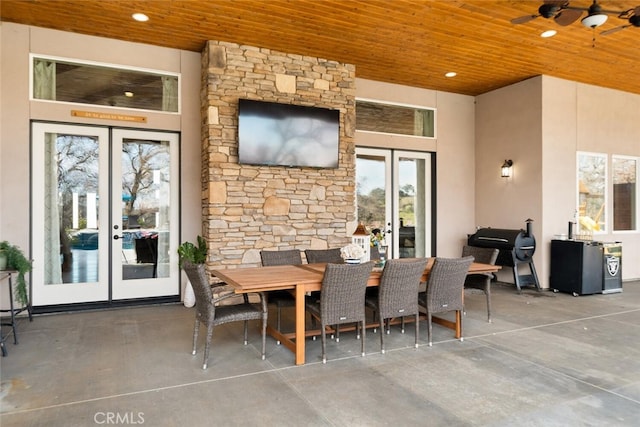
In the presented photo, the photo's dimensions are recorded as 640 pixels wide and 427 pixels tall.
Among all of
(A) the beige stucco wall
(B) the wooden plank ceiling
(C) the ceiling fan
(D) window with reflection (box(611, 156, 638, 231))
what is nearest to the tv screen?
(B) the wooden plank ceiling

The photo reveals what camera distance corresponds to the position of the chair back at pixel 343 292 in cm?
347

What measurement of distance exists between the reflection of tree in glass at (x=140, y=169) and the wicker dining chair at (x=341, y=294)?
3.32 metres

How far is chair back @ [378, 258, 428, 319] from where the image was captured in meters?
3.75

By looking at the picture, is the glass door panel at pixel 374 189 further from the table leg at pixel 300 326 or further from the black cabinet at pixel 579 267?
the table leg at pixel 300 326

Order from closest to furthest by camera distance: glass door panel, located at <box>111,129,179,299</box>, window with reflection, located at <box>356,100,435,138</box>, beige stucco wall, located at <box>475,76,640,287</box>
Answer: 1. glass door panel, located at <box>111,129,179,299</box>
2. beige stucco wall, located at <box>475,76,640,287</box>
3. window with reflection, located at <box>356,100,435,138</box>

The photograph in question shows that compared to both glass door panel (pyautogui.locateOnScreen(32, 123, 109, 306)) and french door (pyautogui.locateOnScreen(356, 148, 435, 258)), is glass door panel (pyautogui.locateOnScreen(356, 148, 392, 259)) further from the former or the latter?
glass door panel (pyautogui.locateOnScreen(32, 123, 109, 306))

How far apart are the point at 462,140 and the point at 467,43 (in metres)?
2.76

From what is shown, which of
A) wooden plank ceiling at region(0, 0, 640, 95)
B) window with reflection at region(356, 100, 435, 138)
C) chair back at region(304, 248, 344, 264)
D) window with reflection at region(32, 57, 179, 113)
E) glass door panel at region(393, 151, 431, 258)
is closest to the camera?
wooden plank ceiling at region(0, 0, 640, 95)

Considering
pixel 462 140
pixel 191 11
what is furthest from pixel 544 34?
pixel 191 11

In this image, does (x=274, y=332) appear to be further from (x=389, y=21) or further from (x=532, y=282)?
(x=532, y=282)

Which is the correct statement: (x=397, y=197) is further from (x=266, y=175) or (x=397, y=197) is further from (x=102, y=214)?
(x=102, y=214)

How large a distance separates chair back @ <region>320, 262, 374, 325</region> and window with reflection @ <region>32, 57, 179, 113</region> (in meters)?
3.67

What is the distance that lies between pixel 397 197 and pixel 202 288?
4.88 meters

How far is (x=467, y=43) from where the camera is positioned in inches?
220
